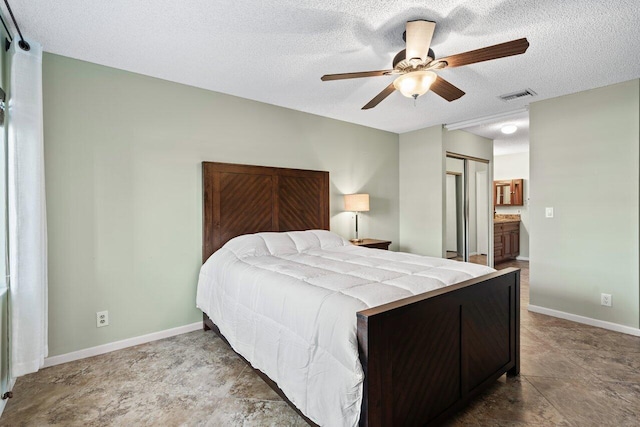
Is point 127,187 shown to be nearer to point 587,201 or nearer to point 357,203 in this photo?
point 357,203

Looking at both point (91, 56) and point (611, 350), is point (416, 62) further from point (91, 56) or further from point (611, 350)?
point (611, 350)

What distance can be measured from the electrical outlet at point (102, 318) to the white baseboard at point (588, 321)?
4.42m

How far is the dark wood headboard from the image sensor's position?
3.24 meters

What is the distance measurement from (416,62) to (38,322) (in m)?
3.00

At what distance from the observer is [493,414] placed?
6.10 ft

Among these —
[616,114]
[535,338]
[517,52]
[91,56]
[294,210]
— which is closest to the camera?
[517,52]

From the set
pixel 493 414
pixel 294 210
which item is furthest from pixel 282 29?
pixel 493 414

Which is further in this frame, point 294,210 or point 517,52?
point 294,210

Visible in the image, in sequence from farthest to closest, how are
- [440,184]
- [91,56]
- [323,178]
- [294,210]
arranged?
[440,184], [323,178], [294,210], [91,56]

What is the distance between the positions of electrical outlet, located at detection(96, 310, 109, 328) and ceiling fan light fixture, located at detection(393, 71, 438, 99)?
297 centimetres

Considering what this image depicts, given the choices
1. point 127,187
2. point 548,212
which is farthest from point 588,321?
point 127,187

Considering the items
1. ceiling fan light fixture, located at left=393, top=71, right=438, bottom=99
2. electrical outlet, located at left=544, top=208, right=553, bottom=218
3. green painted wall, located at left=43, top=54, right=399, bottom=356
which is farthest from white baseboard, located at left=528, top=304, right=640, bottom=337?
green painted wall, located at left=43, top=54, right=399, bottom=356

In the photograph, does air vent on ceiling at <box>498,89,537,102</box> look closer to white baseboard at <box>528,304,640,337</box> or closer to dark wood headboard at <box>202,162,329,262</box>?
dark wood headboard at <box>202,162,329,262</box>

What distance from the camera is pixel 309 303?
166 centimetres
